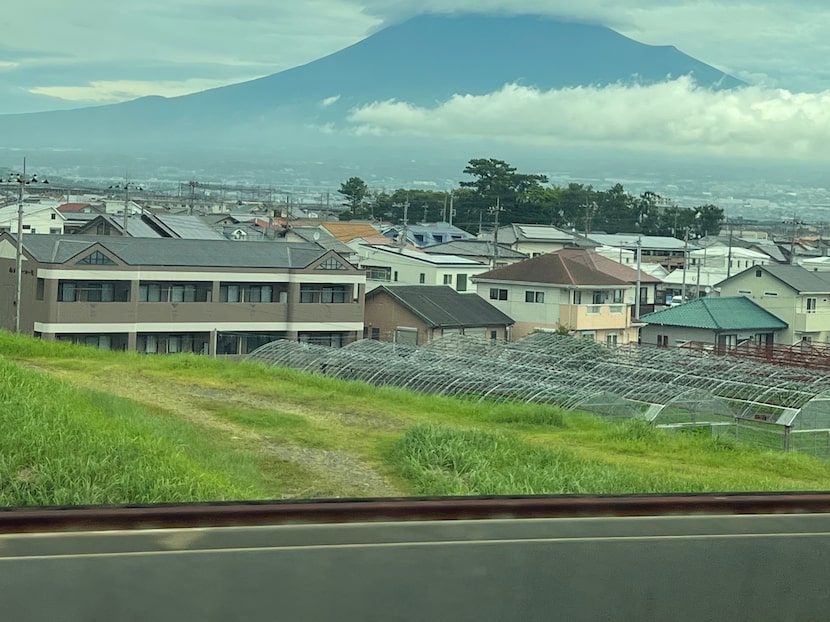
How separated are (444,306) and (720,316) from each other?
148 inches

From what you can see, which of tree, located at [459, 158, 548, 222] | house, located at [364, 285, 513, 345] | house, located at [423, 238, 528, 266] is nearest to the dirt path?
tree, located at [459, 158, 548, 222]

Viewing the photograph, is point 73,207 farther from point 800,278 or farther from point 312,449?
point 312,449

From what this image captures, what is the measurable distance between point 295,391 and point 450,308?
885cm

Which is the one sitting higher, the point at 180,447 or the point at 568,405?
the point at 180,447

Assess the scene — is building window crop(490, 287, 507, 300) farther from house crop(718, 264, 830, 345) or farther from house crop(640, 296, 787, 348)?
house crop(718, 264, 830, 345)

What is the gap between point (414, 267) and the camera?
1480 centimetres

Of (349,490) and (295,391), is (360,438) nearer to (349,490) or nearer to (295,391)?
(349,490)

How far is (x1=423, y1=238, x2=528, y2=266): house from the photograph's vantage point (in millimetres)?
16625

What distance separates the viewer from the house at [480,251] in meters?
16.6

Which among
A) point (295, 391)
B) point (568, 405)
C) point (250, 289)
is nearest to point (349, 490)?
point (295, 391)

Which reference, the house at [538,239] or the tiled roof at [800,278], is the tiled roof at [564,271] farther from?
the tiled roof at [800,278]

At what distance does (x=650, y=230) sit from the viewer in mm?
15820

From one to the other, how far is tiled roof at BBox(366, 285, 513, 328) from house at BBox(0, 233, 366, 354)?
1330 mm

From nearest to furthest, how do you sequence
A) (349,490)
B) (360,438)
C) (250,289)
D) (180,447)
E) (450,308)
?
(349,490), (180,447), (360,438), (250,289), (450,308)
